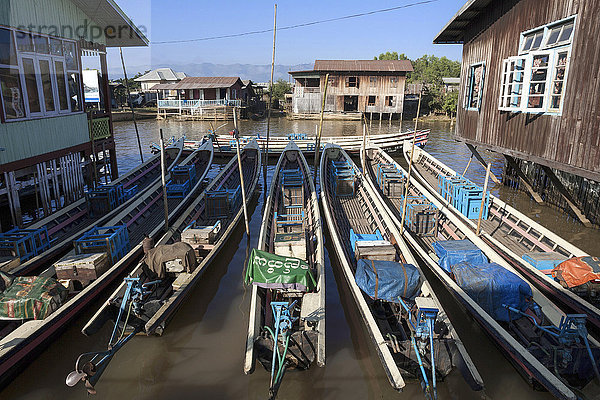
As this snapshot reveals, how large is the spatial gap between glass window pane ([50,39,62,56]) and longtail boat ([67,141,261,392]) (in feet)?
25.7

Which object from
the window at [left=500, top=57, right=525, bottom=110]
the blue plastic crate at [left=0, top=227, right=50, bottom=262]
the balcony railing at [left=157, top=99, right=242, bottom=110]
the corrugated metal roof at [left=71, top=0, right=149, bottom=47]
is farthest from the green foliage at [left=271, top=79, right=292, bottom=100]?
the blue plastic crate at [left=0, top=227, right=50, bottom=262]

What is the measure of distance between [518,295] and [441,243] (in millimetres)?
2942

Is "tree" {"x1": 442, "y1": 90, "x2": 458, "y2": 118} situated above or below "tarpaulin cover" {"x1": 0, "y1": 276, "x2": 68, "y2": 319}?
above

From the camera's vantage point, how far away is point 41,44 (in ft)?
43.1

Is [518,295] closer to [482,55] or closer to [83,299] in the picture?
[482,55]

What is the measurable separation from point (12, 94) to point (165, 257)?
8.27 metres

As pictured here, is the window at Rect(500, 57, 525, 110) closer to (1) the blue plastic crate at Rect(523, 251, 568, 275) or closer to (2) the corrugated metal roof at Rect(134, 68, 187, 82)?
(1) the blue plastic crate at Rect(523, 251, 568, 275)

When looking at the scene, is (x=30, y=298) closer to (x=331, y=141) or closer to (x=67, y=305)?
(x=67, y=305)

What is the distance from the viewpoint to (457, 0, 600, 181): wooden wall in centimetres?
823

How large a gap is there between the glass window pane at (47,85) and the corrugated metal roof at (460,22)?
15139 mm

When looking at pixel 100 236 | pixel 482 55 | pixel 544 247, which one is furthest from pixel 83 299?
pixel 482 55

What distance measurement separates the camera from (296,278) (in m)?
8.42

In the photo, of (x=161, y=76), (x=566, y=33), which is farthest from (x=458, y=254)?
(x=161, y=76)

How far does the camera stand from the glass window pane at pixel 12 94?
11.9 m
